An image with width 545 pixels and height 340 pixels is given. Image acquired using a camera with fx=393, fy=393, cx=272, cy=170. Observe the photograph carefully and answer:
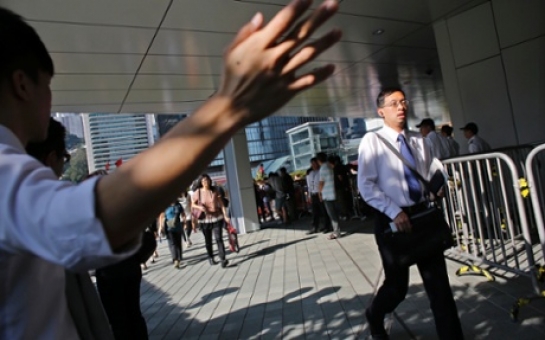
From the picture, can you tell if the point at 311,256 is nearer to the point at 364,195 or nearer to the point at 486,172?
the point at 486,172

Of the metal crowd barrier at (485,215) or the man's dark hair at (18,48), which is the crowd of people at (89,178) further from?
the metal crowd barrier at (485,215)

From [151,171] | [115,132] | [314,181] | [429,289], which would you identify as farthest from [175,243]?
[151,171]

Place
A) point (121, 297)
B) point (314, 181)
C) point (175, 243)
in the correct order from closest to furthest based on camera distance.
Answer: point (121, 297)
point (175, 243)
point (314, 181)

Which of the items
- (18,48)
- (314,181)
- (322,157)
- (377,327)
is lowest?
(377,327)

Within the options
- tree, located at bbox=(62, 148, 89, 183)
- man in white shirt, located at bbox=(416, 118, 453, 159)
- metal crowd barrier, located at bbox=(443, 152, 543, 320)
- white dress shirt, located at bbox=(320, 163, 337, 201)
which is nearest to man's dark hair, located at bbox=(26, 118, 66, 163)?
tree, located at bbox=(62, 148, 89, 183)

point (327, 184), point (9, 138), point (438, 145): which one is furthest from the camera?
point (327, 184)

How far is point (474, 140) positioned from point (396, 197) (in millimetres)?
3931

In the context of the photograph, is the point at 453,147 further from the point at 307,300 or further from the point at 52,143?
the point at 52,143

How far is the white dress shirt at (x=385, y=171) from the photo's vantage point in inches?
114

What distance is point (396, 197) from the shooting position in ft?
9.59

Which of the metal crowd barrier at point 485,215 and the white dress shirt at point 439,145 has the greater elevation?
the white dress shirt at point 439,145

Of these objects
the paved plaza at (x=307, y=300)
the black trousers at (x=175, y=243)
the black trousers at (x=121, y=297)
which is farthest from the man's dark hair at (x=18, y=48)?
the black trousers at (x=175, y=243)

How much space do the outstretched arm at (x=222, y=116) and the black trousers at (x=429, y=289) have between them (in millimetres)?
2394

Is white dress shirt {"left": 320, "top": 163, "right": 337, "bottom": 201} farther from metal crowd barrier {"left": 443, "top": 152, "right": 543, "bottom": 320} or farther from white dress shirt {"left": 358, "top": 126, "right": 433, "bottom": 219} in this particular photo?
white dress shirt {"left": 358, "top": 126, "right": 433, "bottom": 219}
